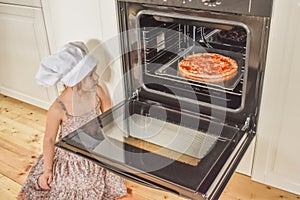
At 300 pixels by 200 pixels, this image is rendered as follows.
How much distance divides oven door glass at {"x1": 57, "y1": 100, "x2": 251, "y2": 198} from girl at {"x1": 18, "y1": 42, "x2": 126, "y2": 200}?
165 mm

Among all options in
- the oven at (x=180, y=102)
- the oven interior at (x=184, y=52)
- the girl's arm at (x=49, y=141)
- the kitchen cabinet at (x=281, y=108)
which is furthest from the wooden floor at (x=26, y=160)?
the oven interior at (x=184, y=52)

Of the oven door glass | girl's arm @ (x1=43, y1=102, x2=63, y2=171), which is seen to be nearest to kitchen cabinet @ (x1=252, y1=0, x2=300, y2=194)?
the oven door glass

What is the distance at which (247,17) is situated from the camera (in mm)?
1172

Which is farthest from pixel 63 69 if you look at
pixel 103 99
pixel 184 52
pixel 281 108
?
pixel 281 108

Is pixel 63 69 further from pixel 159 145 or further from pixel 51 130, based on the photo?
pixel 159 145

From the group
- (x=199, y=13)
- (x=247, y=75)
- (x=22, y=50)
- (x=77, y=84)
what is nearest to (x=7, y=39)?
(x=22, y=50)

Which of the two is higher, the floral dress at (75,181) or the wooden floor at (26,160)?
the floral dress at (75,181)

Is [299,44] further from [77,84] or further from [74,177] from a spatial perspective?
[74,177]

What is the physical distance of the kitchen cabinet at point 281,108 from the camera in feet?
3.78

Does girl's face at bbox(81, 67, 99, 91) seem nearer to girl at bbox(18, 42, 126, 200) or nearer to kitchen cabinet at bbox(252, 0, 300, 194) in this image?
girl at bbox(18, 42, 126, 200)

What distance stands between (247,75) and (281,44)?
0.52ft

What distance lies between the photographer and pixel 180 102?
4.75 ft

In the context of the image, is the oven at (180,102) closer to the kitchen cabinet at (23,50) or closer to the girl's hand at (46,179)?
the girl's hand at (46,179)

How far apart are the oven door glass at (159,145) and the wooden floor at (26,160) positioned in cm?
31
